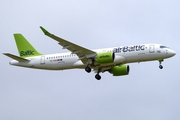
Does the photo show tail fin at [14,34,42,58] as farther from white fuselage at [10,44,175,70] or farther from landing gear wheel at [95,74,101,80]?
landing gear wheel at [95,74,101,80]

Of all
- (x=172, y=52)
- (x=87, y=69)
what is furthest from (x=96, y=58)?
(x=172, y=52)

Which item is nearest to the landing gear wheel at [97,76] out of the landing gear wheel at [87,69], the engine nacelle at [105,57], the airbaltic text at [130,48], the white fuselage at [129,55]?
the white fuselage at [129,55]

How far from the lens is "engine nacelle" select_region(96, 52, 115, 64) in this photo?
223 ft

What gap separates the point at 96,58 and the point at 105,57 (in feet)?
4.68

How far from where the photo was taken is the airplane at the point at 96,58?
6812 centimetres

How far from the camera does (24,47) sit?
77.4 metres

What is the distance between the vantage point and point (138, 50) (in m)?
68.2

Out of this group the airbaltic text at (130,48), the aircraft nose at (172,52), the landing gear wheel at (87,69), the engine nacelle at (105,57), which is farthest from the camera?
the landing gear wheel at (87,69)

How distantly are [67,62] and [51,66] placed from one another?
8.20 feet

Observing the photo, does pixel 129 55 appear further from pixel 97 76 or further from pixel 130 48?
pixel 97 76

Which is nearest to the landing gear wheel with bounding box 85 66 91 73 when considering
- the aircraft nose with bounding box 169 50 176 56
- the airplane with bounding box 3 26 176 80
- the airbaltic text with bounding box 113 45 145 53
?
the airplane with bounding box 3 26 176 80

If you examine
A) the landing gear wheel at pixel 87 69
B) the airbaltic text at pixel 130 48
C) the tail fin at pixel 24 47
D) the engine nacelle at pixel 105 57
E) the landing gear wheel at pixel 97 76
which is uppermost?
the tail fin at pixel 24 47

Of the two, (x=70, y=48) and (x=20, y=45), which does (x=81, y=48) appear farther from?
(x=20, y=45)

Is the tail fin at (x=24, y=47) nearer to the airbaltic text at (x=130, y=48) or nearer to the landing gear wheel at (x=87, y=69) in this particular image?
the landing gear wheel at (x=87, y=69)
